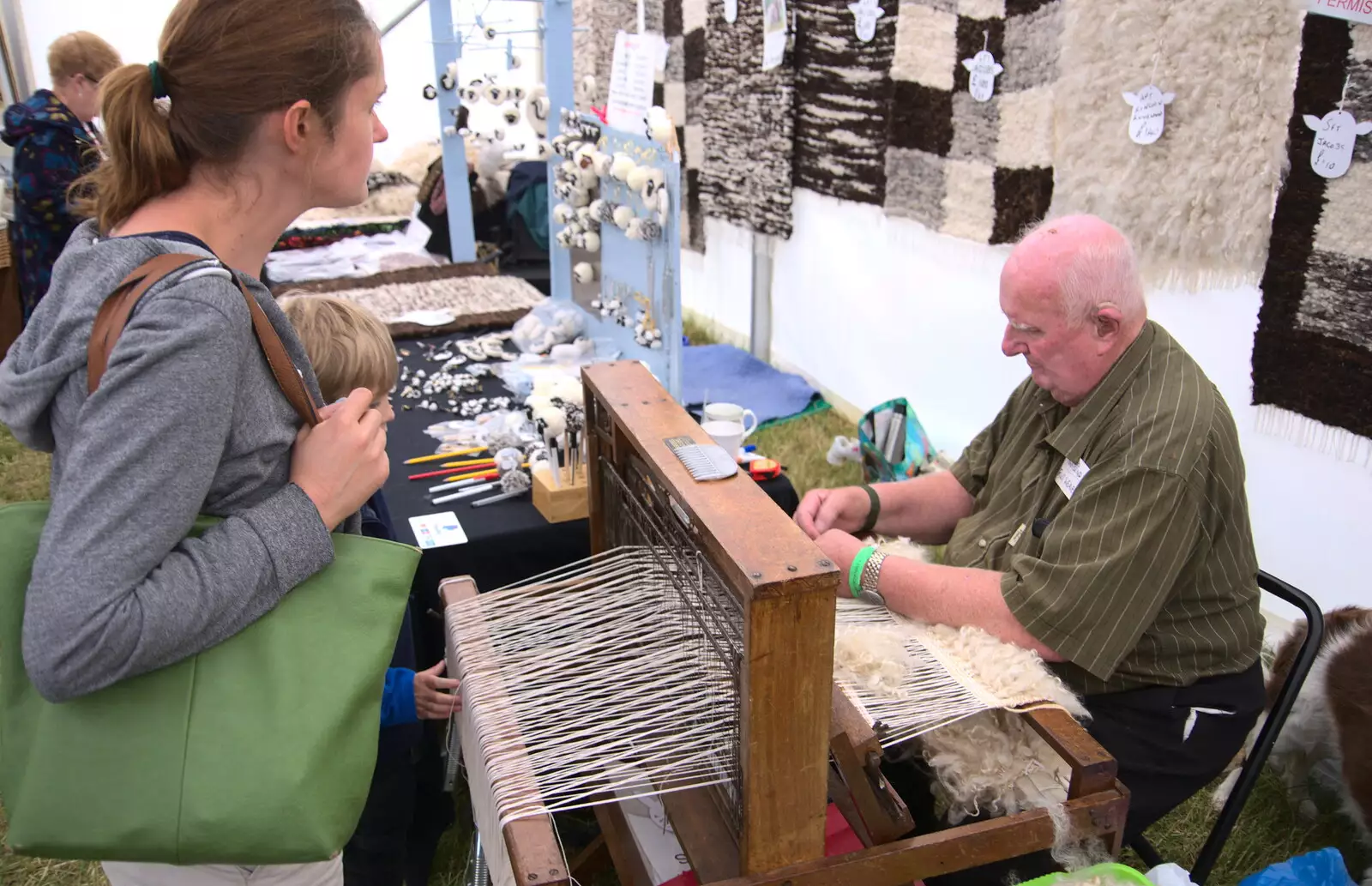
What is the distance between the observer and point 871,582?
178 centimetres

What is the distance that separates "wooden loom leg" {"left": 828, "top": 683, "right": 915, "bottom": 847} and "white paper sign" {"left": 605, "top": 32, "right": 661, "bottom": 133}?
2.35 metres

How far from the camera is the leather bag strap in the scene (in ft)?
2.88

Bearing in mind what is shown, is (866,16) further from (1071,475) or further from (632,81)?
(1071,475)

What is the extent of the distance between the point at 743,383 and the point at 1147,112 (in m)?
2.79

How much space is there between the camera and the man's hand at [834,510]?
2.14 m

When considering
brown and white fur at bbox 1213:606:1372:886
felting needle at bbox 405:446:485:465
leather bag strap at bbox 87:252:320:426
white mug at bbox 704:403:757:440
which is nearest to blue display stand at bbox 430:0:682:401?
white mug at bbox 704:403:757:440

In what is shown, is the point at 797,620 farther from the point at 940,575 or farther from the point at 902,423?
the point at 902,423

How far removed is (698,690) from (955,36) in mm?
3056

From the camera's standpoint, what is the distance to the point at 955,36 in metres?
3.60

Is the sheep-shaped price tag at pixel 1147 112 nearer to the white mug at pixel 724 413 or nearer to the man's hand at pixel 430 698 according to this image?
the white mug at pixel 724 413

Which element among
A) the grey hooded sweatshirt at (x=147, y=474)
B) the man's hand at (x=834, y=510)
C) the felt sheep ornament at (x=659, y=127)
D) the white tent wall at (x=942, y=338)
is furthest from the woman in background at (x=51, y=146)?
the grey hooded sweatshirt at (x=147, y=474)

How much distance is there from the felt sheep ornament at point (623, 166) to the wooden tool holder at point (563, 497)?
118cm

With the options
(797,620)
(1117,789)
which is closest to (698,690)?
(797,620)

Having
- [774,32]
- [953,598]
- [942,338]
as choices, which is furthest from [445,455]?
[774,32]
